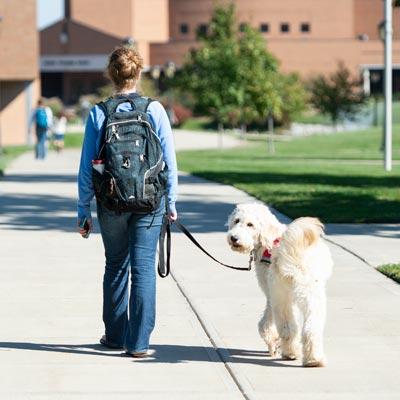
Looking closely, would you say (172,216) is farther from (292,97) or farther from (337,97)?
(292,97)

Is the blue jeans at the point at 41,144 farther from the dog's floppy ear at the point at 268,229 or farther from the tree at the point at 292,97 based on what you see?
the tree at the point at 292,97

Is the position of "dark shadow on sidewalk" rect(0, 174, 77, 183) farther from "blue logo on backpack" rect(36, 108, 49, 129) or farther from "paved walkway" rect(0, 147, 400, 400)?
"paved walkway" rect(0, 147, 400, 400)

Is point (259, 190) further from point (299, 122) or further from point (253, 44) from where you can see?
point (299, 122)

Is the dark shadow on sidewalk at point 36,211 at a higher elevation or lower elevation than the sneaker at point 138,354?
lower

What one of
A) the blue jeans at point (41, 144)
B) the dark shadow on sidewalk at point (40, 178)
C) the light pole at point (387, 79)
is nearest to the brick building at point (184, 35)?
the blue jeans at point (41, 144)

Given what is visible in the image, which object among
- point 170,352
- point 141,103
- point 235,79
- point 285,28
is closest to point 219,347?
point 170,352

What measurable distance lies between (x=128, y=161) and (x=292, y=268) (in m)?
1.21

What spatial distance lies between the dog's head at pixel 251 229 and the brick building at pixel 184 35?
99575 mm

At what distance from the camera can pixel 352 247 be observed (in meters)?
14.3

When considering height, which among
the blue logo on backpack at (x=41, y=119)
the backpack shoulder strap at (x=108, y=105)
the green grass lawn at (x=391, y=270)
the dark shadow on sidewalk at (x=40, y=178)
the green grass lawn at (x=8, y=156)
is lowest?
the green grass lawn at (x=8, y=156)

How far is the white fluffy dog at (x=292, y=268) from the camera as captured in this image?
7.89 meters

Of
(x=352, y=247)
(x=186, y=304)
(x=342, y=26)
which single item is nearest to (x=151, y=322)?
(x=186, y=304)

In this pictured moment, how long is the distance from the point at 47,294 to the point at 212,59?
42145 millimetres

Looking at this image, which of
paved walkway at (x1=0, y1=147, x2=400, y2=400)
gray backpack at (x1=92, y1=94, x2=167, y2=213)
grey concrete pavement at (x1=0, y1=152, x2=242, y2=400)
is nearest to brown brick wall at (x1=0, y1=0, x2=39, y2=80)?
grey concrete pavement at (x1=0, y1=152, x2=242, y2=400)
